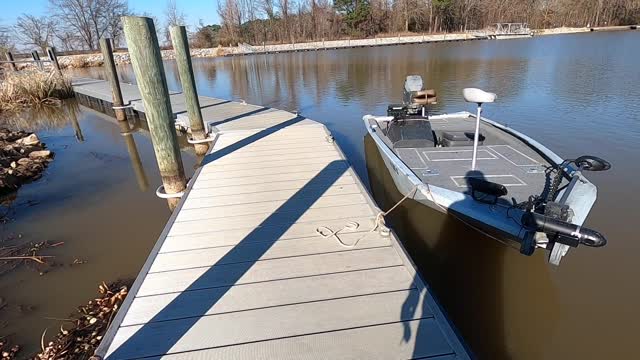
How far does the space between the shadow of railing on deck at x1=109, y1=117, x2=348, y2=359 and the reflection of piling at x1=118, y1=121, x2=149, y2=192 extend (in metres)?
3.77

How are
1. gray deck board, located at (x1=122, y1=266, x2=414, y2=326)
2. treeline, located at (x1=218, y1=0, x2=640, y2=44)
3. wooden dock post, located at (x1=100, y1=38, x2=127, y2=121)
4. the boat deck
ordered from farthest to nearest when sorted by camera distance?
treeline, located at (x1=218, y1=0, x2=640, y2=44) < wooden dock post, located at (x1=100, y1=38, x2=127, y2=121) < the boat deck < gray deck board, located at (x1=122, y1=266, x2=414, y2=326)

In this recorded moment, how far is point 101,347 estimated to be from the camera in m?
1.85

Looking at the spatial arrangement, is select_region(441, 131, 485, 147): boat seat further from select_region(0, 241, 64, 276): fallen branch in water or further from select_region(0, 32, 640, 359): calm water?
select_region(0, 241, 64, 276): fallen branch in water

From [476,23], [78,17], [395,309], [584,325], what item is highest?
[78,17]

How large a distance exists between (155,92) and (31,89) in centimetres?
1290

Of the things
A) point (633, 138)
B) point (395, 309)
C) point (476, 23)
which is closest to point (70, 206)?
point (395, 309)

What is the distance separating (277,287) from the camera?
2.30 meters

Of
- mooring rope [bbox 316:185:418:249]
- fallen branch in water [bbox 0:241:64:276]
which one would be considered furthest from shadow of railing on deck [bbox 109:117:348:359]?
fallen branch in water [bbox 0:241:64:276]

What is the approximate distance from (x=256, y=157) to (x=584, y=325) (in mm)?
4122

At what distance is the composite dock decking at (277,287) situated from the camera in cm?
185

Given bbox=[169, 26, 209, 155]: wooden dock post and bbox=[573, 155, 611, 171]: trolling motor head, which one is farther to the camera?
bbox=[169, 26, 209, 155]: wooden dock post

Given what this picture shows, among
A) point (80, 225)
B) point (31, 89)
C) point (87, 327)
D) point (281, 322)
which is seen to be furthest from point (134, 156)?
point (31, 89)

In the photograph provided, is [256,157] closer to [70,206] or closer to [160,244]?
[160,244]

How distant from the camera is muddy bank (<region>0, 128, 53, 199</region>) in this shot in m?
6.04
